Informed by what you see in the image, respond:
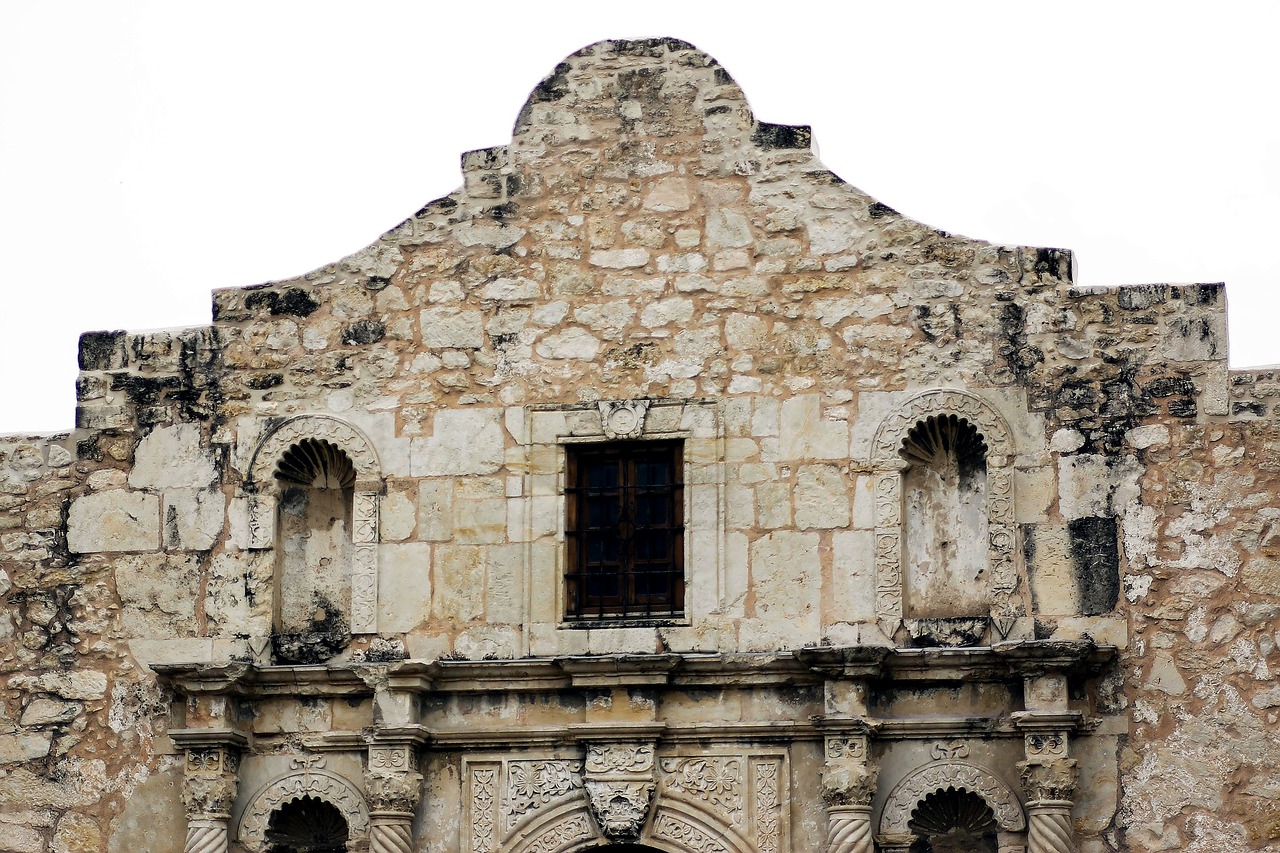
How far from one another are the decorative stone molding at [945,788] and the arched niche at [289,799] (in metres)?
2.96

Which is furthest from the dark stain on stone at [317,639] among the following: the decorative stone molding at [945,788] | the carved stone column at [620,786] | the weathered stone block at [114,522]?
the decorative stone molding at [945,788]

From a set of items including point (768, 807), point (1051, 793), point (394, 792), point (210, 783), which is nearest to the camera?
point (1051, 793)

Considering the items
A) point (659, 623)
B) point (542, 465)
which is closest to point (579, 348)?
point (542, 465)

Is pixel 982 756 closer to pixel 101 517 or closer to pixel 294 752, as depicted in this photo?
Result: pixel 294 752

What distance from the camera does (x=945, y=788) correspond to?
1373 cm

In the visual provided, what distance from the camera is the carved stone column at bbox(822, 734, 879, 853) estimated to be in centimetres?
1359

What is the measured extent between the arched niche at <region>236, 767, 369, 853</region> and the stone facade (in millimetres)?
20

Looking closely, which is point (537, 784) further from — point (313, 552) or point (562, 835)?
point (313, 552)

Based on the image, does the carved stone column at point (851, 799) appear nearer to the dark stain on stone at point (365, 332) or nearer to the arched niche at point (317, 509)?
the arched niche at point (317, 509)

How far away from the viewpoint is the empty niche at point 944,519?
1414 cm

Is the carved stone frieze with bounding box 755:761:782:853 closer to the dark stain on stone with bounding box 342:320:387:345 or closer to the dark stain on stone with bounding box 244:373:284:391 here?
the dark stain on stone with bounding box 342:320:387:345

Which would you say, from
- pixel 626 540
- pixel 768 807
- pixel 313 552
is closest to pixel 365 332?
pixel 313 552

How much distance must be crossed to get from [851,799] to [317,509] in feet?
11.9

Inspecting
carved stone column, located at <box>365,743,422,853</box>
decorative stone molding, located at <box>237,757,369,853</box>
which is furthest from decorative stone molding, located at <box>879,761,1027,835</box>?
decorative stone molding, located at <box>237,757,369,853</box>
